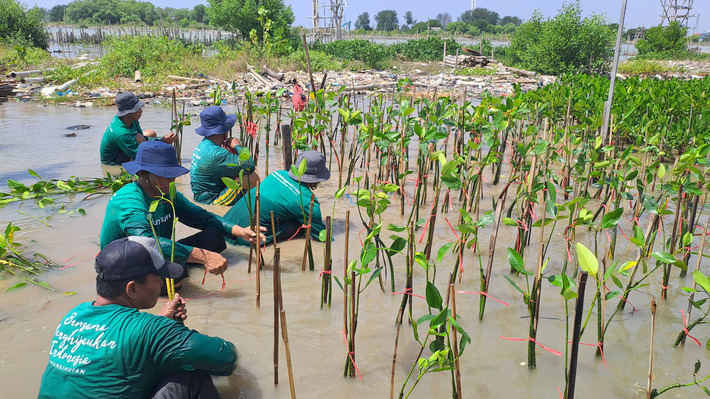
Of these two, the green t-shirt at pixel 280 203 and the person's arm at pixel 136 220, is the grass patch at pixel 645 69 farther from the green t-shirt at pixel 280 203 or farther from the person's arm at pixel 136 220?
the person's arm at pixel 136 220

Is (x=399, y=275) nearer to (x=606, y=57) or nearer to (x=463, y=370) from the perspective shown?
(x=463, y=370)

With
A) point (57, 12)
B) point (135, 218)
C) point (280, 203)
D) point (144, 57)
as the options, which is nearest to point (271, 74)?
point (144, 57)

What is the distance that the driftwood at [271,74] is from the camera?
1709cm

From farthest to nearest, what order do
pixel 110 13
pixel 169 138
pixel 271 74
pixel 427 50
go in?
pixel 110 13 → pixel 427 50 → pixel 271 74 → pixel 169 138

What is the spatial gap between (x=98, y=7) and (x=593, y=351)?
83825mm

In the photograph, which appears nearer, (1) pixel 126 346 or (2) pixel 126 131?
(1) pixel 126 346

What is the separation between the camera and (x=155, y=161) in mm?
3053

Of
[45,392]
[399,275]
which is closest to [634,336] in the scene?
[399,275]

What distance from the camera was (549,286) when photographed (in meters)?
3.68

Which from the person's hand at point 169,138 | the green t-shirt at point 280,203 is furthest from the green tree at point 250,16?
the green t-shirt at point 280,203

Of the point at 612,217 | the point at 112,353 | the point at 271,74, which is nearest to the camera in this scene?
the point at 112,353

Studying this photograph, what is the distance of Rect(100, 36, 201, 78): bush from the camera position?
16.2m

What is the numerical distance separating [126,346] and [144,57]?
17.1 metres

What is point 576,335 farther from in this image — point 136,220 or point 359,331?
point 136,220
